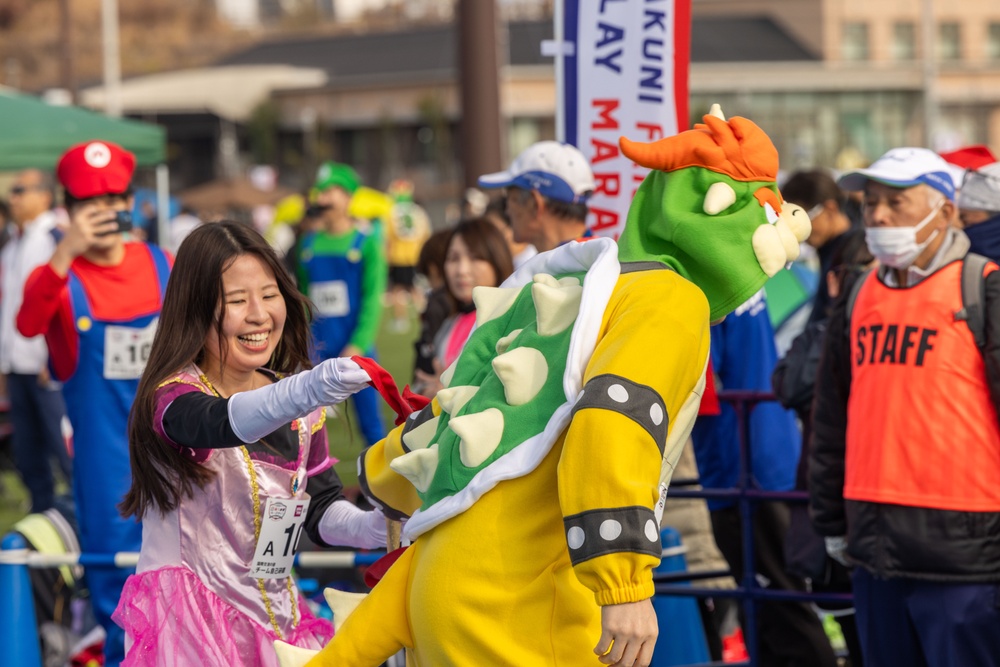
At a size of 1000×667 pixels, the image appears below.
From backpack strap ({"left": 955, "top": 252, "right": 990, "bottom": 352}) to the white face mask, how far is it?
157mm

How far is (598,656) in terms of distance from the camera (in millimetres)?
2539

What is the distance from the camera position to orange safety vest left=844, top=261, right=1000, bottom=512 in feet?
12.6

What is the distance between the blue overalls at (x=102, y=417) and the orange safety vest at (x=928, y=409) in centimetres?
268

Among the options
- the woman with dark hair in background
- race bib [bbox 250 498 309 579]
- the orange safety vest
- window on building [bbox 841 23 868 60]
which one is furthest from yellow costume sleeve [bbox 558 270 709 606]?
window on building [bbox 841 23 868 60]

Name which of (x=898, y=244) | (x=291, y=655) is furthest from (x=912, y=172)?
(x=291, y=655)

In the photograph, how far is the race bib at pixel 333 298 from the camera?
8.91 meters

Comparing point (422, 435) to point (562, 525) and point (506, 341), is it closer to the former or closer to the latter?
point (506, 341)

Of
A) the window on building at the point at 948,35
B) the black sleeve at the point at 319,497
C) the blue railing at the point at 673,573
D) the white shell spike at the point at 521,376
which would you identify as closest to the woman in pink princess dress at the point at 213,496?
the black sleeve at the point at 319,497

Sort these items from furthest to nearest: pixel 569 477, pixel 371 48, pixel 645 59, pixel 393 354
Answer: pixel 371 48 < pixel 393 354 < pixel 645 59 < pixel 569 477

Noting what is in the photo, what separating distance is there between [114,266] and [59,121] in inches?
270

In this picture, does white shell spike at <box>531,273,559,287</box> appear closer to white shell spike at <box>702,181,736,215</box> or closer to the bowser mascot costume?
the bowser mascot costume

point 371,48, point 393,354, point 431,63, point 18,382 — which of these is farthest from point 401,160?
point 18,382

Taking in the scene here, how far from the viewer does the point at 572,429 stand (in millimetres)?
2525

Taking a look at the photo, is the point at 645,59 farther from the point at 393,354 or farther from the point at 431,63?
the point at 431,63
